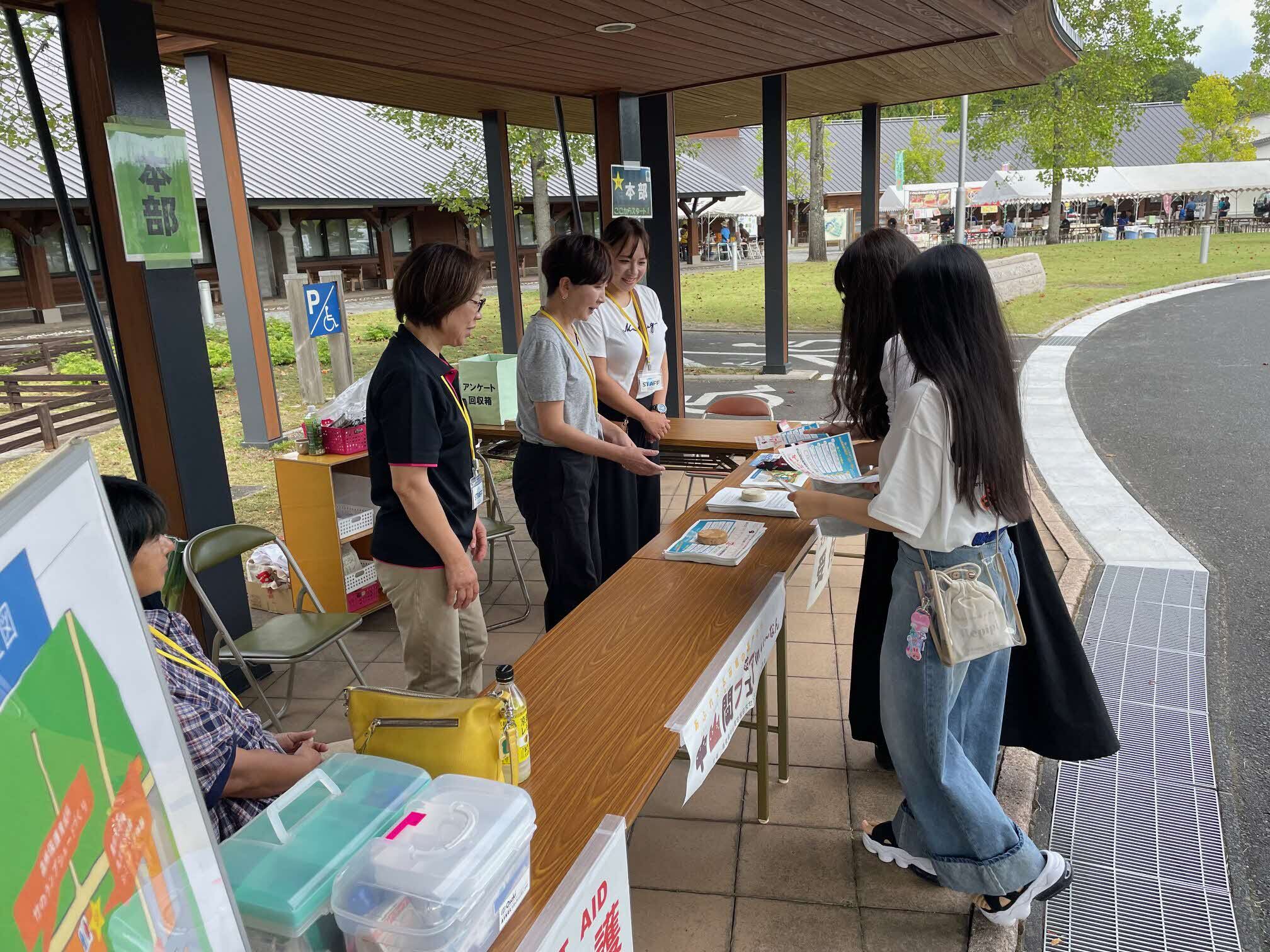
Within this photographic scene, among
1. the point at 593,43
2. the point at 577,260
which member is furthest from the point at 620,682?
the point at 593,43

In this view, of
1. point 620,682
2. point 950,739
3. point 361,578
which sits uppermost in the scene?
point 620,682

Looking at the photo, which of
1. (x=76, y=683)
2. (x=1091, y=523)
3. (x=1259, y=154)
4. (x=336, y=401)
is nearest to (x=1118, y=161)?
(x=1259, y=154)

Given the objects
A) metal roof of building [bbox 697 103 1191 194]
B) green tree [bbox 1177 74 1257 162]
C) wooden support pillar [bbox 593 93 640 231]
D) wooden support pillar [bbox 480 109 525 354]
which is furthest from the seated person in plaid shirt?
green tree [bbox 1177 74 1257 162]

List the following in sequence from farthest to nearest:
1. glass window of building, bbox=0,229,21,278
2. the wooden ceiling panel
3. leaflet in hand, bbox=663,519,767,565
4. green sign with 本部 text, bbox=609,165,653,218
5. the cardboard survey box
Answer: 1. glass window of building, bbox=0,229,21,278
2. green sign with 本部 text, bbox=609,165,653,218
3. the cardboard survey box
4. the wooden ceiling panel
5. leaflet in hand, bbox=663,519,767,565

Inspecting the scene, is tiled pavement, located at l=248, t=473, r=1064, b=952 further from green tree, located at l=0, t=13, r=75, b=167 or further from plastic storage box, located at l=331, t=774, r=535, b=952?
green tree, located at l=0, t=13, r=75, b=167

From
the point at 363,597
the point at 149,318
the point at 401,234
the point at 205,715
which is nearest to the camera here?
the point at 205,715

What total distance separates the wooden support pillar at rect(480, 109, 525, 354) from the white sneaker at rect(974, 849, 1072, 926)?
7912mm

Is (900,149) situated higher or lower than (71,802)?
higher

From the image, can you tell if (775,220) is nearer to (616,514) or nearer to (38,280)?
(616,514)

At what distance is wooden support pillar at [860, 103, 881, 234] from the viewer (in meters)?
11.1

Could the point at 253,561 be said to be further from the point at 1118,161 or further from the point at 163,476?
the point at 1118,161

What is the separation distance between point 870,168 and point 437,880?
463 inches

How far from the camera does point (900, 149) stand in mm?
41625

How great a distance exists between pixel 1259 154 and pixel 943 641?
5584cm
